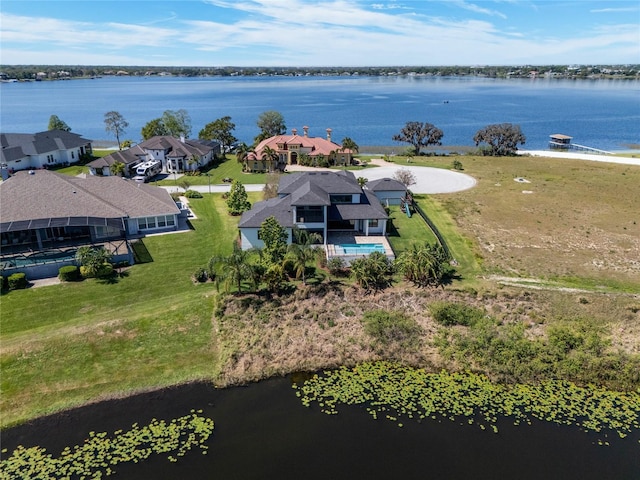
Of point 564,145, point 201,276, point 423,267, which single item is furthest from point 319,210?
point 564,145

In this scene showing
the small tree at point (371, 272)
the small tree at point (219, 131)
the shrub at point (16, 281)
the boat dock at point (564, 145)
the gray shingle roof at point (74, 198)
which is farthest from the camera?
the boat dock at point (564, 145)

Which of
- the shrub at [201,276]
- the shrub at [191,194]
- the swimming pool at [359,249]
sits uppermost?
the shrub at [191,194]

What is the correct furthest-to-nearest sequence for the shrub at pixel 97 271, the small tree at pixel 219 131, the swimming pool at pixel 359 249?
the small tree at pixel 219 131 → the swimming pool at pixel 359 249 → the shrub at pixel 97 271

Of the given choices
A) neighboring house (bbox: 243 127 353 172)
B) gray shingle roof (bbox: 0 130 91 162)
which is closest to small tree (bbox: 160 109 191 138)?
gray shingle roof (bbox: 0 130 91 162)

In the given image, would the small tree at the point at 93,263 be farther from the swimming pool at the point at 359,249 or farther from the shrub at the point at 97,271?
the swimming pool at the point at 359,249

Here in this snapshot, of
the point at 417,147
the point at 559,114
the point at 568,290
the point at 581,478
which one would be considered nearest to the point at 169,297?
the point at 581,478

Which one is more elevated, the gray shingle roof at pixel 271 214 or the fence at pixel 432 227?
the gray shingle roof at pixel 271 214

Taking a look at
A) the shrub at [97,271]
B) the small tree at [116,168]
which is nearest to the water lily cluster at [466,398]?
the shrub at [97,271]
